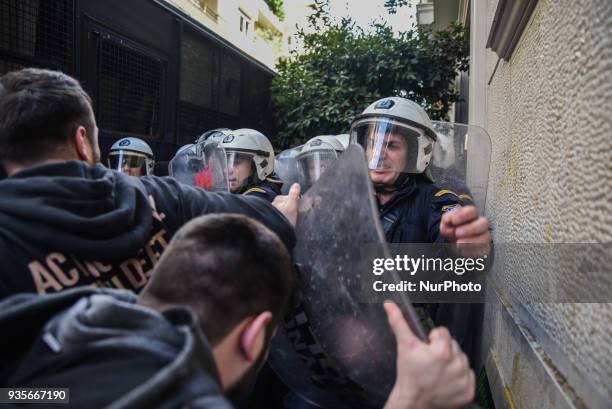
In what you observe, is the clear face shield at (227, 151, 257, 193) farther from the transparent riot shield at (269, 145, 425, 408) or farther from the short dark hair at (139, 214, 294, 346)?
the short dark hair at (139, 214, 294, 346)

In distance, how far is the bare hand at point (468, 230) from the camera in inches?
68.5

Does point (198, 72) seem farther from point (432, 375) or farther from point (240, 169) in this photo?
point (432, 375)

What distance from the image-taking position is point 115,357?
0.90 meters

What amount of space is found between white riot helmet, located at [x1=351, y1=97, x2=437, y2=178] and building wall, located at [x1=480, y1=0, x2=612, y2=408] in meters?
0.43

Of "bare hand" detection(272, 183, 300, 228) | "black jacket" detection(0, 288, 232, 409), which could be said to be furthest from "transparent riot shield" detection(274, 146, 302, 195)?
"black jacket" detection(0, 288, 232, 409)

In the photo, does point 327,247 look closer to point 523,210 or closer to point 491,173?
point 523,210

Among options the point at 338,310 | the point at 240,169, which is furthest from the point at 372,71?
the point at 338,310

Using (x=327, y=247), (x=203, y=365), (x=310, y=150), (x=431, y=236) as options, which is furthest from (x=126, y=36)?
(x=203, y=365)

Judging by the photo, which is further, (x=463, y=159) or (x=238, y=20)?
(x=238, y=20)

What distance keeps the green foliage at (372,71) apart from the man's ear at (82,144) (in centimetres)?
601

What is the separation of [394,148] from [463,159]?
1.94 feet

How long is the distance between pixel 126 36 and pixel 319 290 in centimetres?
512

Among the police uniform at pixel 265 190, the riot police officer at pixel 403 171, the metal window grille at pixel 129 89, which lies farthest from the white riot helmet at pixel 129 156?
A: the riot police officer at pixel 403 171

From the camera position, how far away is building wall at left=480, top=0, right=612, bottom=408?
136cm
